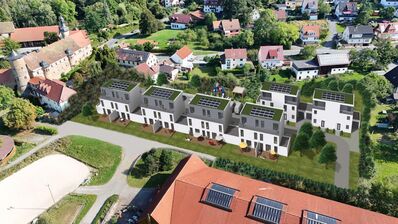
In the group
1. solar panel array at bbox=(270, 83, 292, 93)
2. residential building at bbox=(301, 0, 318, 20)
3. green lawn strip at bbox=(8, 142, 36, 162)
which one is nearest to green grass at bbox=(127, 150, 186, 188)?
green lawn strip at bbox=(8, 142, 36, 162)

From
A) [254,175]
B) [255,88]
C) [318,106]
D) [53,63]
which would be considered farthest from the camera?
[53,63]

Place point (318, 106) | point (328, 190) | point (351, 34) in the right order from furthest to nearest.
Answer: point (351, 34) < point (318, 106) < point (328, 190)

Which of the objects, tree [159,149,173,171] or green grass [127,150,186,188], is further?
tree [159,149,173,171]

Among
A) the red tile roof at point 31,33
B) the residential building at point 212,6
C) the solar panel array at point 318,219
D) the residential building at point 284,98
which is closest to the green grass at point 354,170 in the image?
the residential building at point 284,98

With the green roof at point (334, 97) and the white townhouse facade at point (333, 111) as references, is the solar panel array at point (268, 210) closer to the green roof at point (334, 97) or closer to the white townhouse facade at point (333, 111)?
the white townhouse facade at point (333, 111)

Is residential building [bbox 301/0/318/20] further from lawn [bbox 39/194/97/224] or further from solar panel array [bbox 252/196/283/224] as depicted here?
lawn [bbox 39/194/97/224]

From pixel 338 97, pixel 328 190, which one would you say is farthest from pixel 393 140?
pixel 328 190

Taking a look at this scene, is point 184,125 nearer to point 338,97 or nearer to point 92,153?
point 92,153
